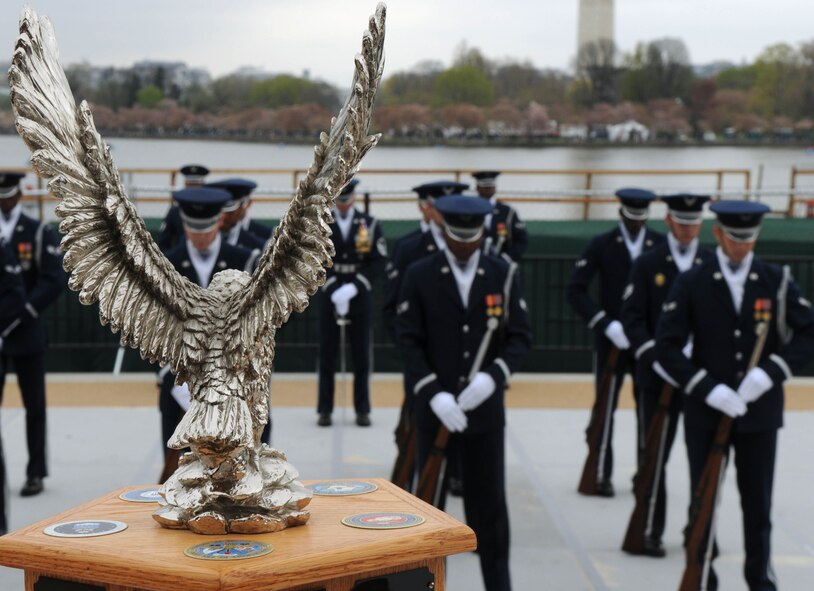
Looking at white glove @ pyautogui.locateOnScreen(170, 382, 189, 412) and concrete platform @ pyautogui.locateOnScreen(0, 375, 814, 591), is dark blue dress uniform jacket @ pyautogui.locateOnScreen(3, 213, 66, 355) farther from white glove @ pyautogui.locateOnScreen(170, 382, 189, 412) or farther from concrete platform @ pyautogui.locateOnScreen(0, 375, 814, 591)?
white glove @ pyautogui.locateOnScreen(170, 382, 189, 412)

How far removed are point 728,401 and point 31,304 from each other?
4059mm

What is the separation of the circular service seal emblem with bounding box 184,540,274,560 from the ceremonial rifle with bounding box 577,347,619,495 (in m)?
4.97

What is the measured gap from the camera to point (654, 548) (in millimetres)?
6246

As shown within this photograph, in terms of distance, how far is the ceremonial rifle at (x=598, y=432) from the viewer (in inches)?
290

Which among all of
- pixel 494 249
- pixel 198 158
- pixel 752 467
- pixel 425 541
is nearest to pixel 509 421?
pixel 494 249

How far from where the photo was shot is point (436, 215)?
7758mm

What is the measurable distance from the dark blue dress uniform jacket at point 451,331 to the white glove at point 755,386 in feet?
3.14

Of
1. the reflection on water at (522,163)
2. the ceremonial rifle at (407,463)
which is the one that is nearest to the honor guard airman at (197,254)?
the ceremonial rifle at (407,463)

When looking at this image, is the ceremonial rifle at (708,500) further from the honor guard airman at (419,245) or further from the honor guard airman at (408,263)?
the honor guard airman at (419,245)

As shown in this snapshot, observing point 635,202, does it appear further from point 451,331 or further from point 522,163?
point 522,163

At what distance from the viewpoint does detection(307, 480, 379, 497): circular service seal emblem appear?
3201 millimetres

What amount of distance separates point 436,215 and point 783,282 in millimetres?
2880

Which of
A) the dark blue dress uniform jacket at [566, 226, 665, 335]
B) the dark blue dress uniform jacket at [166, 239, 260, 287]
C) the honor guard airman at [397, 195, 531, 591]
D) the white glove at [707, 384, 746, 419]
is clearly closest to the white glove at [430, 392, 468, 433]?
the honor guard airman at [397, 195, 531, 591]

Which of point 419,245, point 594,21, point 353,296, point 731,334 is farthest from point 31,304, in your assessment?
point 594,21
